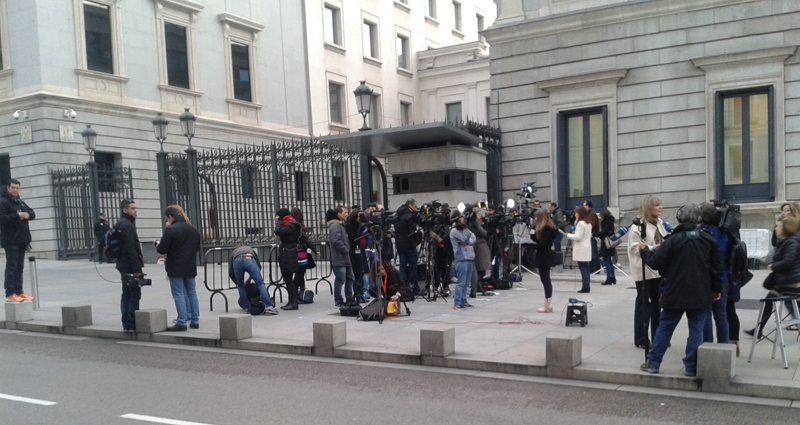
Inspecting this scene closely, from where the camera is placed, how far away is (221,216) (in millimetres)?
22844

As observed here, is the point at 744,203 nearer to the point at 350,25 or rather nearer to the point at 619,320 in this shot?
the point at 619,320

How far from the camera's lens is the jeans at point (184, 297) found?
9.96m

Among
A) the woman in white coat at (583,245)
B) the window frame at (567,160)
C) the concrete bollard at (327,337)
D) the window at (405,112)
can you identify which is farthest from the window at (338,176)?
the window at (405,112)

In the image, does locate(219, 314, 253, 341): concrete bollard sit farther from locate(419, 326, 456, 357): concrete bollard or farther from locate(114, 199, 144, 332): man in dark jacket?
locate(419, 326, 456, 357): concrete bollard

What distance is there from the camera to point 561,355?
7176 millimetres

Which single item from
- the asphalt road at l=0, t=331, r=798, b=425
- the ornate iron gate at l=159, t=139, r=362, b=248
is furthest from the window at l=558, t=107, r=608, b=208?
the asphalt road at l=0, t=331, r=798, b=425

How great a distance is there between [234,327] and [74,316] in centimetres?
327

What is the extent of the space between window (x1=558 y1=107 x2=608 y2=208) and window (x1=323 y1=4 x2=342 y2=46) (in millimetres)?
20182

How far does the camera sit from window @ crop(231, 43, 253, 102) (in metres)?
31.7

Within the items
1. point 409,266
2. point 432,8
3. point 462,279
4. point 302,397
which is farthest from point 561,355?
point 432,8

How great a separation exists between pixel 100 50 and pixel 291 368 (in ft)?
→ 73.7

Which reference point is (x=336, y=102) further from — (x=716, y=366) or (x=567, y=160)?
(x=716, y=366)

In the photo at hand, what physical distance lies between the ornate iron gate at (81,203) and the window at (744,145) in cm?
1914

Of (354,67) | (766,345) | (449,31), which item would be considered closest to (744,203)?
(766,345)
